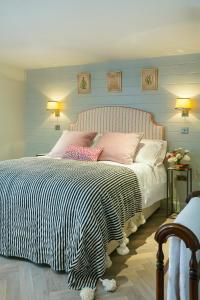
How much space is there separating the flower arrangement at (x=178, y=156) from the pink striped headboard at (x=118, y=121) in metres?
0.36

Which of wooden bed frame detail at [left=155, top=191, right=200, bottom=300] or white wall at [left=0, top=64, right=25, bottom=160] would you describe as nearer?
wooden bed frame detail at [left=155, top=191, right=200, bottom=300]

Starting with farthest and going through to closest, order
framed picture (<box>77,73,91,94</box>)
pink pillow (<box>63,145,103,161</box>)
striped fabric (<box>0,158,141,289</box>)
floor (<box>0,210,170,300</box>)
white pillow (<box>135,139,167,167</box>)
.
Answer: framed picture (<box>77,73,91,94</box>) → white pillow (<box>135,139,167,167</box>) → pink pillow (<box>63,145,103,161</box>) → striped fabric (<box>0,158,141,289</box>) → floor (<box>0,210,170,300</box>)

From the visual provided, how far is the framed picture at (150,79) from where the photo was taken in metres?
4.64

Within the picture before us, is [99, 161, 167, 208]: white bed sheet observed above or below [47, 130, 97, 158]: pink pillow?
below

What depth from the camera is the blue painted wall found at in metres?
4.44

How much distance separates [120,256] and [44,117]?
3.38m

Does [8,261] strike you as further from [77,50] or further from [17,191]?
[77,50]

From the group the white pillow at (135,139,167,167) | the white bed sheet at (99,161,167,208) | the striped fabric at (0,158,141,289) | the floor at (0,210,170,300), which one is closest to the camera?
the floor at (0,210,170,300)

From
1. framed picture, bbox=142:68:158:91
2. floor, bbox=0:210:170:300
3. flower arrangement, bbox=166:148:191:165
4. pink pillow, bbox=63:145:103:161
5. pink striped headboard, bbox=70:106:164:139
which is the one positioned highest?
framed picture, bbox=142:68:158:91

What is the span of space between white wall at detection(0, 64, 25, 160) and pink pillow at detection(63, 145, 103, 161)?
79.5 inches

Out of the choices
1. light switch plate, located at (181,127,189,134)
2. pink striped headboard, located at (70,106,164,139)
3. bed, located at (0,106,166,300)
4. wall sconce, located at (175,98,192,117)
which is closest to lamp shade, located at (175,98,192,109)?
wall sconce, located at (175,98,192,117)

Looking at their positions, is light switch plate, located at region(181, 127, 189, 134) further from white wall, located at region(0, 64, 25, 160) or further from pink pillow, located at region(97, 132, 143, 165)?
white wall, located at region(0, 64, 25, 160)

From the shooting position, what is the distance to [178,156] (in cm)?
415

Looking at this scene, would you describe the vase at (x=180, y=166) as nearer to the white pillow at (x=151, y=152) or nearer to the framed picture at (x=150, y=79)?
the white pillow at (x=151, y=152)
